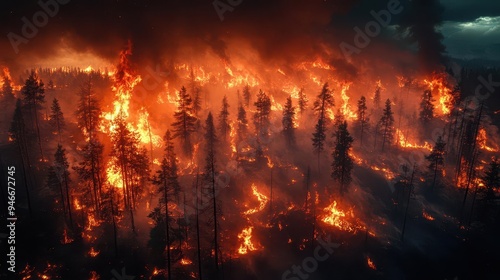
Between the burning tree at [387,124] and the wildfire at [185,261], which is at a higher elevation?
the burning tree at [387,124]

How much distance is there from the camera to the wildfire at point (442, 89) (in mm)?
96750

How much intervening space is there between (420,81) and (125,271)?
109260 mm

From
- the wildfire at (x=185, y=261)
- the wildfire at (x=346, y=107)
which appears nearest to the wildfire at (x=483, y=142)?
the wildfire at (x=346, y=107)

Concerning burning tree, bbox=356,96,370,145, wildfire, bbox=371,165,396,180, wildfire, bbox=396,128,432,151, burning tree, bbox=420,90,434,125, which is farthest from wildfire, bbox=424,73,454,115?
wildfire, bbox=371,165,396,180

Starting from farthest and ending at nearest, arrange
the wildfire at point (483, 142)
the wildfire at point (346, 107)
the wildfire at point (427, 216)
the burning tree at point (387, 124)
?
the wildfire at point (346, 107)
the wildfire at point (483, 142)
the burning tree at point (387, 124)
the wildfire at point (427, 216)

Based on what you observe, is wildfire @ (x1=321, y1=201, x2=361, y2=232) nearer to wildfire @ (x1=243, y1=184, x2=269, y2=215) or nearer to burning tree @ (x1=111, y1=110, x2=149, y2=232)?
wildfire @ (x1=243, y1=184, x2=269, y2=215)

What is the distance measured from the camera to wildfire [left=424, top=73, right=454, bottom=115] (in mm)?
96750

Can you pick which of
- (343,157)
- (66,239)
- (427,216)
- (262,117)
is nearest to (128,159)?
(66,239)

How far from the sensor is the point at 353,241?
54.0 m

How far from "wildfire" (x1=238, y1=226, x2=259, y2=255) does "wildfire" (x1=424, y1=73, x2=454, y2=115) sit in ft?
247

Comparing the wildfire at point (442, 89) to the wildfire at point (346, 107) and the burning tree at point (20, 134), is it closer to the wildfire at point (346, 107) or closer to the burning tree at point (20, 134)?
the wildfire at point (346, 107)

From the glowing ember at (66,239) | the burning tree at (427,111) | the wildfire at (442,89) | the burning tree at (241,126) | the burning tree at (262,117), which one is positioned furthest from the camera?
the wildfire at (442,89)

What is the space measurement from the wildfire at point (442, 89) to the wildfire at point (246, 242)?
247ft

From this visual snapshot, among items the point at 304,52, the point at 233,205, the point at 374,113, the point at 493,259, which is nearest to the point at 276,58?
the point at 304,52
